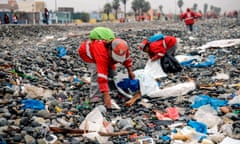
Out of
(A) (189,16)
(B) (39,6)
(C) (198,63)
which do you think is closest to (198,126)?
(C) (198,63)

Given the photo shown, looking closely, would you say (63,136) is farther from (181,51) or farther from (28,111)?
(181,51)

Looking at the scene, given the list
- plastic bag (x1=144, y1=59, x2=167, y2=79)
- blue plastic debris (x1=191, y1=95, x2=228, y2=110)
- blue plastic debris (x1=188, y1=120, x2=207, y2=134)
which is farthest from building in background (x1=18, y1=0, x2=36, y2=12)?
blue plastic debris (x1=188, y1=120, x2=207, y2=134)

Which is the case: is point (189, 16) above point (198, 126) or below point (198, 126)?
above

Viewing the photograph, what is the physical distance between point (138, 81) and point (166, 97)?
1.79 feet

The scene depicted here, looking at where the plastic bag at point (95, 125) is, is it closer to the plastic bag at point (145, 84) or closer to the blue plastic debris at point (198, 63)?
the plastic bag at point (145, 84)

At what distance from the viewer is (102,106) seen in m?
5.12

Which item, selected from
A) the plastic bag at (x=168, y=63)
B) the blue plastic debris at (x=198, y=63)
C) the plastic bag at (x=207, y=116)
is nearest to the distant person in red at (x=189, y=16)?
the blue plastic debris at (x=198, y=63)

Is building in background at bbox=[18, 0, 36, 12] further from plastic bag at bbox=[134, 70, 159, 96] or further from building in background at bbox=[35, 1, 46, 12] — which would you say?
plastic bag at bbox=[134, 70, 159, 96]

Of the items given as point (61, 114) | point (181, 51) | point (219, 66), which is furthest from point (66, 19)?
point (61, 114)

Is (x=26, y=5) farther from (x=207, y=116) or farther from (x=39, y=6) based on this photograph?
(x=207, y=116)

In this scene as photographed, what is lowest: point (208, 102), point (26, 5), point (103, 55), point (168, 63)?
point (208, 102)

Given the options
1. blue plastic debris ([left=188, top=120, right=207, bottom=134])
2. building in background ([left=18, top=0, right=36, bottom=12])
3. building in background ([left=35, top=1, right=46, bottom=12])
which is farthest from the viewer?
building in background ([left=35, top=1, right=46, bottom=12])

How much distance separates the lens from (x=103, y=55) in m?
5.21

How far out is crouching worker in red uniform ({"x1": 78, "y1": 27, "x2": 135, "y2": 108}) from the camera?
5.16 meters
